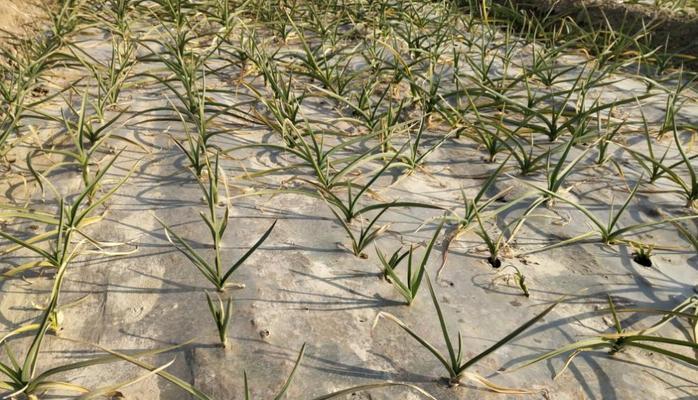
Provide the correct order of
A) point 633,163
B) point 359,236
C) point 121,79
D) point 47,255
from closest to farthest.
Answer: point 47,255, point 359,236, point 633,163, point 121,79

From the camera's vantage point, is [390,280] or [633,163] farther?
[633,163]

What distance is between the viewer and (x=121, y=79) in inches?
80.7

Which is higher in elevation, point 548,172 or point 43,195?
point 548,172

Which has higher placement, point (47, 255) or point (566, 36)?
point (566, 36)

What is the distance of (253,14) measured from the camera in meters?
2.91

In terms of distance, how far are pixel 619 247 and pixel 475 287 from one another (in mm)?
448

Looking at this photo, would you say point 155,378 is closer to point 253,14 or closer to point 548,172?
point 548,172

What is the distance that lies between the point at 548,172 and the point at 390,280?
0.65 m

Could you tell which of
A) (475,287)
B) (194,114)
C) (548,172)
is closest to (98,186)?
(194,114)

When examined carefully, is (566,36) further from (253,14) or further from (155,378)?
(155,378)

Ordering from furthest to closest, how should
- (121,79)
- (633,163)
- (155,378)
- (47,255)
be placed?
(121,79), (633,163), (47,255), (155,378)

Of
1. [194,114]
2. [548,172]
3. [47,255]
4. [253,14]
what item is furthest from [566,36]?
[47,255]

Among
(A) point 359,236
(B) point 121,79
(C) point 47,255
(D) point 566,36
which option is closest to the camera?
(C) point 47,255

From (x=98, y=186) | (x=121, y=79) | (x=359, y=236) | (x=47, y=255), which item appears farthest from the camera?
(x=121, y=79)
